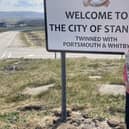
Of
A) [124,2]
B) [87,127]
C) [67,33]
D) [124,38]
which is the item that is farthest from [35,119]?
[124,2]

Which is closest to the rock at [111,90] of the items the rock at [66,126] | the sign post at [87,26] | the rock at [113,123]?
the rock at [113,123]

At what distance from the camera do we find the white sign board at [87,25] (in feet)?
18.2

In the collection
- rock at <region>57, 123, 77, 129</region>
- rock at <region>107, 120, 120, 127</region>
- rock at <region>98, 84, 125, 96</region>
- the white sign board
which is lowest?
rock at <region>57, 123, 77, 129</region>

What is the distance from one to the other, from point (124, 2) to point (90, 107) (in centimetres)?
226

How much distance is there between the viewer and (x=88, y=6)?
5625 millimetres

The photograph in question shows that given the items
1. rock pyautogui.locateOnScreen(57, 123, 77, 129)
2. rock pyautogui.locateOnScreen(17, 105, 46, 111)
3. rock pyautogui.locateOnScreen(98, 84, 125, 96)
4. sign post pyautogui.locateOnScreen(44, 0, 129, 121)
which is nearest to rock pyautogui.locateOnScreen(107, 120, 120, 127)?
rock pyautogui.locateOnScreen(57, 123, 77, 129)

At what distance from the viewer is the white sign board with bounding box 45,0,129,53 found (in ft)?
18.2

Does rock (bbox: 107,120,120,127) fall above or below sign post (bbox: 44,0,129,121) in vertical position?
below

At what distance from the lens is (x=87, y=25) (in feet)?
18.8

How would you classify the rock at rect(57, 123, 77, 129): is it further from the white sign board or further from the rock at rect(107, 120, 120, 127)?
the white sign board

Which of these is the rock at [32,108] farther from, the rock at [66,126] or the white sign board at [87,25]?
the white sign board at [87,25]

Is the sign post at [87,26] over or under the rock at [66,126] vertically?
over

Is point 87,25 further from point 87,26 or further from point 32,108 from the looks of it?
point 32,108

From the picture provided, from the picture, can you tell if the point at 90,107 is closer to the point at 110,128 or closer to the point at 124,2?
the point at 110,128
